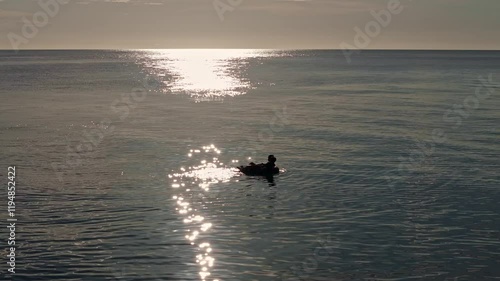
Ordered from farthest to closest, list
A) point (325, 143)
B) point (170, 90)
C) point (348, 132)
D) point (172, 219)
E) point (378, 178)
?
point (170, 90) < point (348, 132) < point (325, 143) < point (378, 178) < point (172, 219)

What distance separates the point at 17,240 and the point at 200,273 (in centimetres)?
1027

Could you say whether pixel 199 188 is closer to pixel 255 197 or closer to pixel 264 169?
pixel 255 197

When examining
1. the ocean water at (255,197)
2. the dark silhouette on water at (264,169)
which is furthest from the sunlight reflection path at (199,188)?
the dark silhouette on water at (264,169)

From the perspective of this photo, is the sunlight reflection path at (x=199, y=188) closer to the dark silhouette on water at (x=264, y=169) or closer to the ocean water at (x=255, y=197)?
the ocean water at (x=255, y=197)

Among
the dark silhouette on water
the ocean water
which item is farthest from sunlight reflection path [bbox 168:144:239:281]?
the dark silhouette on water

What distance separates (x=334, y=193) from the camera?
40.4 meters

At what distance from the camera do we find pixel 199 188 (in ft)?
139

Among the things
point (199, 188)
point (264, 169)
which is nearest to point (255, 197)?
point (199, 188)

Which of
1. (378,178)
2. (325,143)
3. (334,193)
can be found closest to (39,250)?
(334,193)

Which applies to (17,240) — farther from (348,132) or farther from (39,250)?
(348,132)

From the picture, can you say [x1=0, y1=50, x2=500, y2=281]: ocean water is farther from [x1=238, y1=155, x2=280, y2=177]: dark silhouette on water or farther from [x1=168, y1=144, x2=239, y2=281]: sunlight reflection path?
[x1=238, y1=155, x2=280, y2=177]: dark silhouette on water

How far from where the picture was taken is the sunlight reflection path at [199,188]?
29.4 meters

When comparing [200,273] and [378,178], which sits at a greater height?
[378,178]

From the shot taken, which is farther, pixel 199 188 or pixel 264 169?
pixel 264 169
